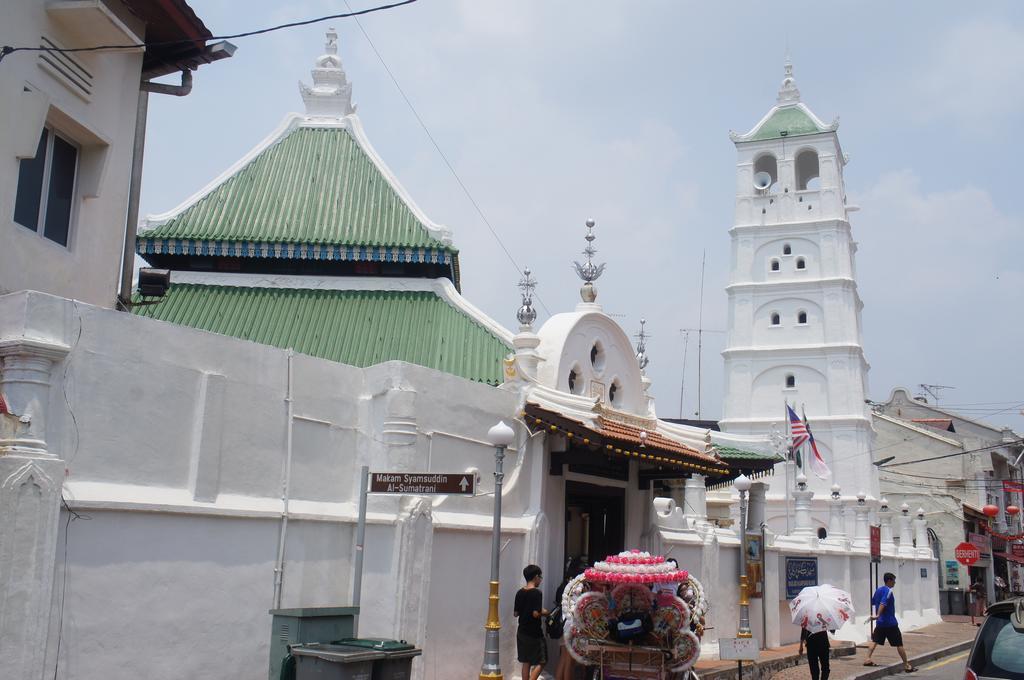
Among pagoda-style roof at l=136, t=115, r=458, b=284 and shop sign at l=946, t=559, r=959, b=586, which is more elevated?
pagoda-style roof at l=136, t=115, r=458, b=284

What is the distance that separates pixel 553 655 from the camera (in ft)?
45.1

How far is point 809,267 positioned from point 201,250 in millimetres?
38234

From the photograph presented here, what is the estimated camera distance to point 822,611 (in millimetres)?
14266

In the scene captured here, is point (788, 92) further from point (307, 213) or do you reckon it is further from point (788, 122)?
point (307, 213)

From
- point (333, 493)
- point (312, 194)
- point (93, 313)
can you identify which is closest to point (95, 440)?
point (93, 313)

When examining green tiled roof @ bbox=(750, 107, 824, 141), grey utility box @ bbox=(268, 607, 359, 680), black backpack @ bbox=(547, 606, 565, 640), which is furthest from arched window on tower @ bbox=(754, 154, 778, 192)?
grey utility box @ bbox=(268, 607, 359, 680)

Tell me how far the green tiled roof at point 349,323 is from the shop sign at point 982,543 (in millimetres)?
38448

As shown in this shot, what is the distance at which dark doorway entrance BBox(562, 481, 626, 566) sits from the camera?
1595cm

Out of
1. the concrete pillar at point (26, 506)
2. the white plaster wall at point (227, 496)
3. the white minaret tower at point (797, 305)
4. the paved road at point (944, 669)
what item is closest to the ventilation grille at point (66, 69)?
the white plaster wall at point (227, 496)

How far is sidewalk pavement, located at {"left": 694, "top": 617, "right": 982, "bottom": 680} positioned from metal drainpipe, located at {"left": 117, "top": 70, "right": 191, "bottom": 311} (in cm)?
947

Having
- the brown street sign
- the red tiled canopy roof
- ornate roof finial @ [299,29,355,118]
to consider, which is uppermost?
→ ornate roof finial @ [299,29,355,118]

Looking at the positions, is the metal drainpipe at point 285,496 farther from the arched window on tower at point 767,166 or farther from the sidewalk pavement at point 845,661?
the arched window on tower at point 767,166

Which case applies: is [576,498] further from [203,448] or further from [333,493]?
[203,448]

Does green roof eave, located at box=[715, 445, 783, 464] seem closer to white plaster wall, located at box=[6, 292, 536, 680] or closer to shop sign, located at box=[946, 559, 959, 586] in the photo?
white plaster wall, located at box=[6, 292, 536, 680]
